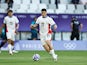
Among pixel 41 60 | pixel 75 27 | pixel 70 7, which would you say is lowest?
pixel 75 27

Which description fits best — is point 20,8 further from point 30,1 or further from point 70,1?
point 70,1

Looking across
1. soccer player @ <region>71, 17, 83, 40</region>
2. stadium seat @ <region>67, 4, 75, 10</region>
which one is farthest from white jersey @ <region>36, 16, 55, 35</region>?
stadium seat @ <region>67, 4, 75, 10</region>

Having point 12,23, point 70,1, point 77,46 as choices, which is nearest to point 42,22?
point 12,23

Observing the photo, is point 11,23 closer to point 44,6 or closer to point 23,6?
point 23,6

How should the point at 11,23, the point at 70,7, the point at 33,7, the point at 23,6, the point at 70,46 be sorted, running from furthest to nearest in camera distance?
the point at 70,7
the point at 33,7
the point at 23,6
the point at 70,46
the point at 11,23

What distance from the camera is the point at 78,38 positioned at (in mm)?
→ 29781

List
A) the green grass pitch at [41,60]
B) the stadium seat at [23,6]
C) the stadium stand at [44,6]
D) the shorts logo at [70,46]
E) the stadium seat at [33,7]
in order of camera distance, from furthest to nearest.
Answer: the stadium seat at [33,7], the stadium seat at [23,6], the stadium stand at [44,6], the shorts logo at [70,46], the green grass pitch at [41,60]

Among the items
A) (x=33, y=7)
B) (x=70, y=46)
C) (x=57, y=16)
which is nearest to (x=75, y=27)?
(x=57, y=16)

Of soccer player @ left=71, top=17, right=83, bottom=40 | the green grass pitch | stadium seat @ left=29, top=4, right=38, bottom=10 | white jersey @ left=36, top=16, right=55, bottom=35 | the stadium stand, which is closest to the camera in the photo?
the green grass pitch

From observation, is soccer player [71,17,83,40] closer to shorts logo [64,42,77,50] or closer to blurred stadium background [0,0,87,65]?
blurred stadium background [0,0,87,65]

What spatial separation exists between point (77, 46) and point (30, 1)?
5.46 metres

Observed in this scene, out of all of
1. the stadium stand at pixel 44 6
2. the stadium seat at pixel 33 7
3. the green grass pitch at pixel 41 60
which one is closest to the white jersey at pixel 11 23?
the green grass pitch at pixel 41 60

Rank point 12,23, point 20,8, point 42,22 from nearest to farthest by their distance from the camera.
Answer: point 42,22, point 12,23, point 20,8

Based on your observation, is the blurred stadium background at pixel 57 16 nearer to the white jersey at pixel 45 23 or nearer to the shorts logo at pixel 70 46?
the shorts logo at pixel 70 46
